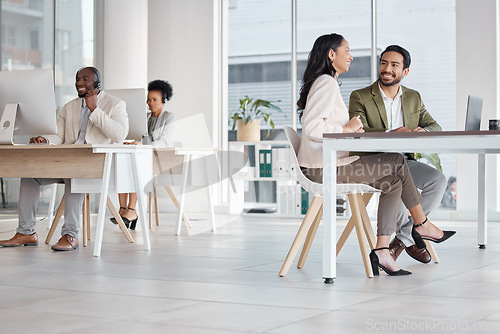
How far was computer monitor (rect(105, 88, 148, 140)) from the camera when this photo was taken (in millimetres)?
4876

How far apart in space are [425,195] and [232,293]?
144cm

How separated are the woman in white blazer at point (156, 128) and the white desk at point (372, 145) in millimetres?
2696

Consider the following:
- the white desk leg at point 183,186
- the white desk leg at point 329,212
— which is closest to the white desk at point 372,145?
the white desk leg at point 329,212

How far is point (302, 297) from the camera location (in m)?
2.55

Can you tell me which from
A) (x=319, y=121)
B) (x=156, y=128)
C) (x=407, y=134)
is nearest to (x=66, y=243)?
(x=156, y=128)

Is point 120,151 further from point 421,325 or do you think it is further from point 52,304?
point 421,325

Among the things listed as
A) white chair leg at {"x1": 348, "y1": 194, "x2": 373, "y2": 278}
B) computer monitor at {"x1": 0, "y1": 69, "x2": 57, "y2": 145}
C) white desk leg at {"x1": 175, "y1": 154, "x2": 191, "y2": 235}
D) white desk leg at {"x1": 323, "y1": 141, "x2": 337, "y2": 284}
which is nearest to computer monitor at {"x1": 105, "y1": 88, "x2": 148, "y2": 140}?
white desk leg at {"x1": 175, "y1": 154, "x2": 191, "y2": 235}

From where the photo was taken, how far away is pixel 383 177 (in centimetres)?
313

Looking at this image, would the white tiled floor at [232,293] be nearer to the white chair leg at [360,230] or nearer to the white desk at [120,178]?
the white chair leg at [360,230]

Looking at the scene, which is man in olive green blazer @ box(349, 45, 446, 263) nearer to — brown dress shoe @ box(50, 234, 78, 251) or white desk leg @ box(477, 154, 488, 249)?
white desk leg @ box(477, 154, 488, 249)

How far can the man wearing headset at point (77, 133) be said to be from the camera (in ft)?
13.8

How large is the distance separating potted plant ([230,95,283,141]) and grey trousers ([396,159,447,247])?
3.51m

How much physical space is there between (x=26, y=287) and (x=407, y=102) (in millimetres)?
2150

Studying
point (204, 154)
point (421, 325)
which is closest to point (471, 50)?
point (204, 154)
